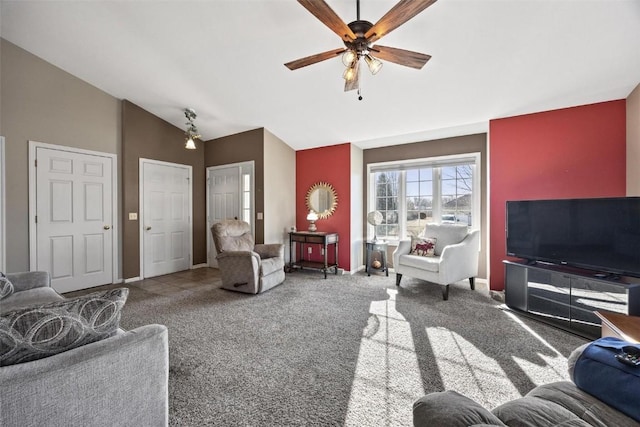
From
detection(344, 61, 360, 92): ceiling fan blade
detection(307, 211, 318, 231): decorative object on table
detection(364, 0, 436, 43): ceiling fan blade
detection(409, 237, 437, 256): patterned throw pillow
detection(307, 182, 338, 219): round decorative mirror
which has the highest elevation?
detection(364, 0, 436, 43): ceiling fan blade

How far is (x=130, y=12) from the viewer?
2.49 meters

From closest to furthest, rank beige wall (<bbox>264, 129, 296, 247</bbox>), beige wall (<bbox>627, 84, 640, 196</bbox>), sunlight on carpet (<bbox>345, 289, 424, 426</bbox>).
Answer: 1. sunlight on carpet (<bbox>345, 289, 424, 426</bbox>)
2. beige wall (<bbox>627, 84, 640, 196</bbox>)
3. beige wall (<bbox>264, 129, 296, 247</bbox>)

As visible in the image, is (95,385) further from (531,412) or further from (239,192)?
(239,192)

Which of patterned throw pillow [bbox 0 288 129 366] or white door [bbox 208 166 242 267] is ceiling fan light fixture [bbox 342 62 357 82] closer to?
patterned throw pillow [bbox 0 288 129 366]

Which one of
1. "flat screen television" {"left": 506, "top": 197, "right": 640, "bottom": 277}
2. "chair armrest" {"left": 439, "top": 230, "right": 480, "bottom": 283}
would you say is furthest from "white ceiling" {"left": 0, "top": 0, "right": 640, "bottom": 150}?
"chair armrest" {"left": 439, "top": 230, "right": 480, "bottom": 283}

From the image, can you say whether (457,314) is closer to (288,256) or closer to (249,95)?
(288,256)

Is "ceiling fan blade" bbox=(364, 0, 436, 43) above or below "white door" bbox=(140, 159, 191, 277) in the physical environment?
above

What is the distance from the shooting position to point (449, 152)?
4.23 meters

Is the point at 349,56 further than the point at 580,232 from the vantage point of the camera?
No

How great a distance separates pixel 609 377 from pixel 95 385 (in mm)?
1893

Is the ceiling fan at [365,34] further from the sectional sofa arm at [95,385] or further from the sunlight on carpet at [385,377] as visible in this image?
the sunlight on carpet at [385,377]

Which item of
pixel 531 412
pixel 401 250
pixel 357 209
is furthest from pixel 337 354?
pixel 357 209

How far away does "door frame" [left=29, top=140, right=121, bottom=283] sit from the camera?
3293mm

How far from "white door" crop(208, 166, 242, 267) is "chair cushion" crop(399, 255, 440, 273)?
290 cm
